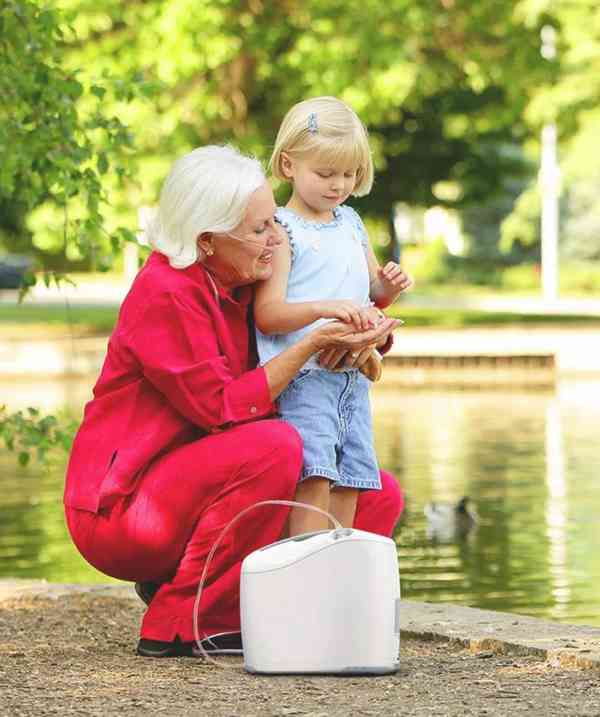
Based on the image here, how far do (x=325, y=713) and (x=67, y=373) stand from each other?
19.3 m

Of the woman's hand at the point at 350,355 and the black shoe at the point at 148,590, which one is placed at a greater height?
the woman's hand at the point at 350,355

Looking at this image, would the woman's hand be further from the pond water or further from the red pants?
the pond water

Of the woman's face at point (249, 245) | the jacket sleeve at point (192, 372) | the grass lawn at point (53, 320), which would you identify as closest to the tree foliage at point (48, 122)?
the woman's face at point (249, 245)

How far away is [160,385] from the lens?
5.15 meters

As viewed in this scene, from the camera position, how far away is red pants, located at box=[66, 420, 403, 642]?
5098 mm

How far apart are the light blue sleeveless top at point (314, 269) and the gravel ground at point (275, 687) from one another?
87 centimetres

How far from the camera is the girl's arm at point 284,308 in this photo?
5.17m

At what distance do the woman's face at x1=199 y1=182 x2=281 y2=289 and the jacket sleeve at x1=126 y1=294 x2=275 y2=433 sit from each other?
168 millimetres

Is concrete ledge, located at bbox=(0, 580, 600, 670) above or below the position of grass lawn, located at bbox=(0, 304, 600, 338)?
below

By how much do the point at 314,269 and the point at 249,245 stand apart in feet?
0.81

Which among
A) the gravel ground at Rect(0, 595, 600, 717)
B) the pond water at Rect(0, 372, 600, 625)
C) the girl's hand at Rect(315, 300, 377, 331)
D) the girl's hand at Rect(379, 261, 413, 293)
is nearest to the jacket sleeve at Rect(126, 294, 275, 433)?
the girl's hand at Rect(315, 300, 377, 331)

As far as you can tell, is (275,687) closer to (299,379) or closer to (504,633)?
(299,379)

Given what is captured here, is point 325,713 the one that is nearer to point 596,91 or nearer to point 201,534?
point 201,534

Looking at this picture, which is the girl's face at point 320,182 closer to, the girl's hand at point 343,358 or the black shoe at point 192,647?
the girl's hand at point 343,358
